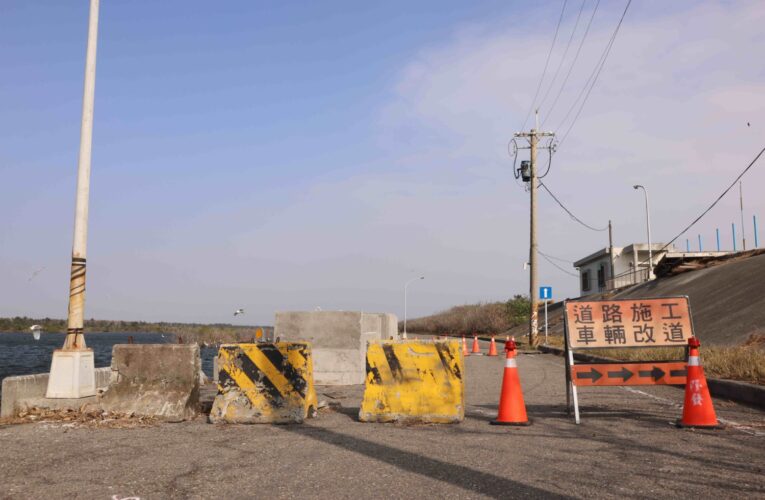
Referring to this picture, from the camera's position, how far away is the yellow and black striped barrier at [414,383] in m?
8.52

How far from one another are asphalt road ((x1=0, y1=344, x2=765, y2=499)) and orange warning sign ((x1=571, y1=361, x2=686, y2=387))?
0.50m

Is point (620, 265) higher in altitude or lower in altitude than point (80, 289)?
higher

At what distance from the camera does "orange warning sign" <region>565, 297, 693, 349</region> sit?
9000 millimetres

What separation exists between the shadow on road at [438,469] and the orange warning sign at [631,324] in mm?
3530

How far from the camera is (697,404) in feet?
25.5

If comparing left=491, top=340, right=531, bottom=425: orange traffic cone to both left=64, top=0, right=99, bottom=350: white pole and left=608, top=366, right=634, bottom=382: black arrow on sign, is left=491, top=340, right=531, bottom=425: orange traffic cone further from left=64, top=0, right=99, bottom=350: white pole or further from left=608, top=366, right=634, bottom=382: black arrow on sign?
left=64, top=0, right=99, bottom=350: white pole

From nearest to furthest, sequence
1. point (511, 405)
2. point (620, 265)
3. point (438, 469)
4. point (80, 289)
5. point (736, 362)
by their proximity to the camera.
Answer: point (438, 469) → point (511, 405) → point (80, 289) → point (736, 362) → point (620, 265)

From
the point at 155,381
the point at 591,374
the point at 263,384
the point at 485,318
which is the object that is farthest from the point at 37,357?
the point at 591,374

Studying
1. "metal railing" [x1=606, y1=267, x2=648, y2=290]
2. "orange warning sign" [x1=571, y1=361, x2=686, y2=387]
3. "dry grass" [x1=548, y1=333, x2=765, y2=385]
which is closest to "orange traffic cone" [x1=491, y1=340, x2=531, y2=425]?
"orange warning sign" [x1=571, y1=361, x2=686, y2=387]

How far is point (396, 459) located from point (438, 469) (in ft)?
1.91

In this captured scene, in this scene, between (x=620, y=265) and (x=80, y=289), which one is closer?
(x=80, y=289)

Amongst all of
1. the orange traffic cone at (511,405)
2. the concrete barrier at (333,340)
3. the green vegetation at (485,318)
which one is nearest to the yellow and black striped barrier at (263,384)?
the orange traffic cone at (511,405)

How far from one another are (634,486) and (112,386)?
6.83 m

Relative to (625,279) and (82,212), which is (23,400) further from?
(625,279)
